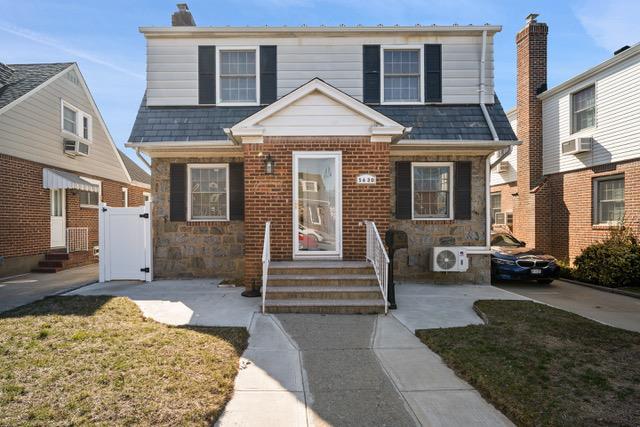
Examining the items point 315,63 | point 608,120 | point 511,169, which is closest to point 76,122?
point 315,63

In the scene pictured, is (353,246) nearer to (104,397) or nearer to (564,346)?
(564,346)

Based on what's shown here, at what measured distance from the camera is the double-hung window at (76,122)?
41.5 feet

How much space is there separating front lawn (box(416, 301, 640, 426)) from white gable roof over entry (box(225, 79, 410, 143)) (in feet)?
13.2

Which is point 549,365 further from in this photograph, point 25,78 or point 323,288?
point 25,78

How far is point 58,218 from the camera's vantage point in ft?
39.4

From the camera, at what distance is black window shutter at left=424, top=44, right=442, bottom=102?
366 inches

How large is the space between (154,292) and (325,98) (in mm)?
5232

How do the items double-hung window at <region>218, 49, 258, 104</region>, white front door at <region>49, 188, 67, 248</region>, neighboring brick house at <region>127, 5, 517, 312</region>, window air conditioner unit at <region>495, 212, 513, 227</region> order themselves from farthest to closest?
window air conditioner unit at <region>495, 212, 513, 227</region> → white front door at <region>49, 188, 67, 248</region> → double-hung window at <region>218, 49, 258, 104</region> → neighboring brick house at <region>127, 5, 517, 312</region>

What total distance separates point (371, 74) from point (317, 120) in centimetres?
301

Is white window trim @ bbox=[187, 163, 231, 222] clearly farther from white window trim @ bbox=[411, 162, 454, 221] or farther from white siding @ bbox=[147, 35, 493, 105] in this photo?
white window trim @ bbox=[411, 162, 454, 221]

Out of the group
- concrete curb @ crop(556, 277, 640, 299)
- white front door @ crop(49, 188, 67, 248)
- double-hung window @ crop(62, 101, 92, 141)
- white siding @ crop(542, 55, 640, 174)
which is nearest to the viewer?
concrete curb @ crop(556, 277, 640, 299)

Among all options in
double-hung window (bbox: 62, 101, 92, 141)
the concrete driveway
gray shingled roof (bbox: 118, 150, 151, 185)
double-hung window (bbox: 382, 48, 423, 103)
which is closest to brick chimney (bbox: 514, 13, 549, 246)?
the concrete driveway

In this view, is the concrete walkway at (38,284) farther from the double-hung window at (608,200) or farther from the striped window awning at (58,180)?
the double-hung window at (608,200)

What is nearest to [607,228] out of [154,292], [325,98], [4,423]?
[325,98]
